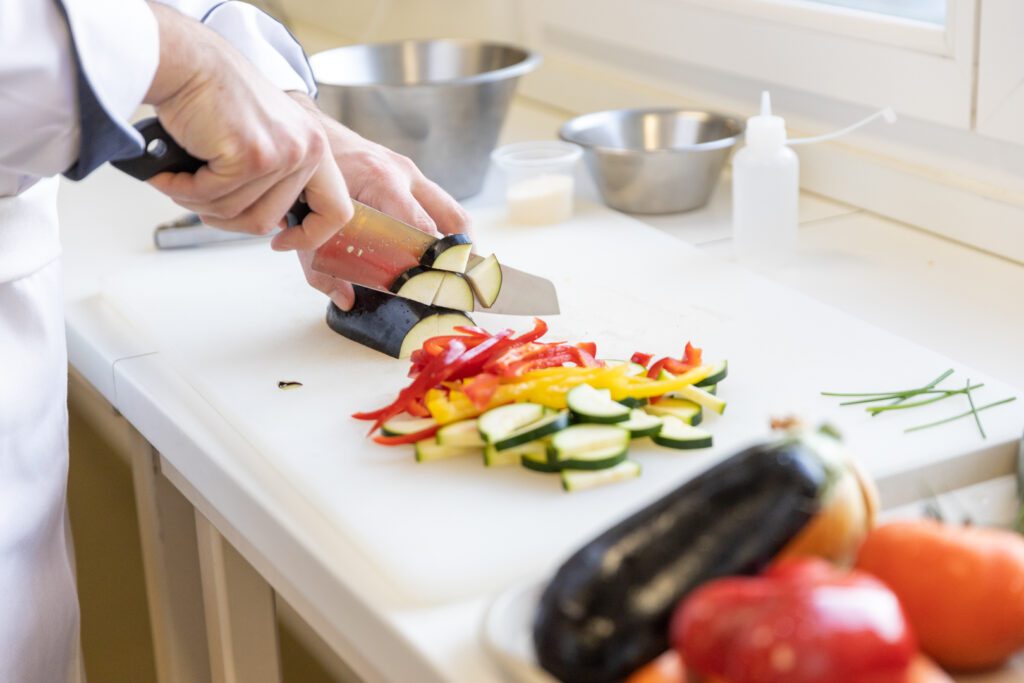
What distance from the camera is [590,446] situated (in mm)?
884

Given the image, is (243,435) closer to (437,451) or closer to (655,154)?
(437,451)

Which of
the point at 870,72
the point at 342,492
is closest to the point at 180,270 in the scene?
the point at 342,492

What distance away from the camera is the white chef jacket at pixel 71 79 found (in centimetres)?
84

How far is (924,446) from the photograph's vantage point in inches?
35.4

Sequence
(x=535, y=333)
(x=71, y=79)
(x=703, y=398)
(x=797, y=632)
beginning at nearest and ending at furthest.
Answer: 1. (x=797, y=632)
2. (x=71, y=79)
3. (x=703, y=398)
4. (x=535, y=333)

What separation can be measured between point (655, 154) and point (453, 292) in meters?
0.42

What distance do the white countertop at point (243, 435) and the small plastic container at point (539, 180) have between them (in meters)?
0.07

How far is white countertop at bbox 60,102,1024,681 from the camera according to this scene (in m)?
0.75

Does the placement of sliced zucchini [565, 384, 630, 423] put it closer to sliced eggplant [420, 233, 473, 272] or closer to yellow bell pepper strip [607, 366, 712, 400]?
yellow bell pepper strip [607, 366, 712, 400]

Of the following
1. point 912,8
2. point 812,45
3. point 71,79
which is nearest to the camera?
point 71,79


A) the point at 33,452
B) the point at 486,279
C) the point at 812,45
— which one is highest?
the point at 812,45

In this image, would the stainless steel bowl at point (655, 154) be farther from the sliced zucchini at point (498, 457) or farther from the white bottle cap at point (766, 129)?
the sliced zucchini at point (498, 457)

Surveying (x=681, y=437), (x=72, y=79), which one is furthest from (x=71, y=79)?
(x=681, y=437)

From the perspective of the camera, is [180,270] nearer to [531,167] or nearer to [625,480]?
[531,167]
